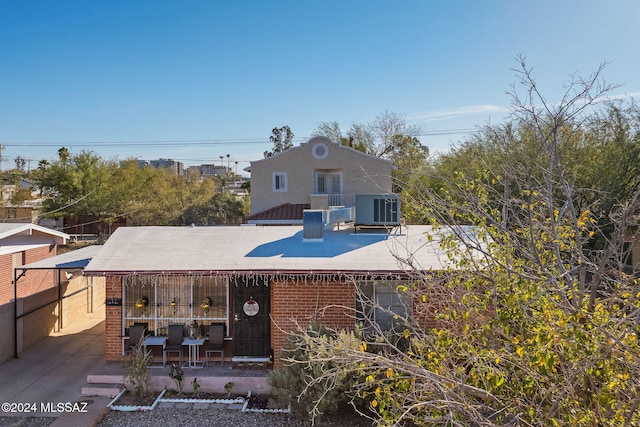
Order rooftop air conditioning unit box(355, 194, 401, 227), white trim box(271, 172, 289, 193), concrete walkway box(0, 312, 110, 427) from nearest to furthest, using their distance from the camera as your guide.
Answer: concrete walkway box(0, 312, 110, 427) → rooftop air conditioning unit box(355, 194, 401, 227) → white trim box(271, 172, 289, 193)

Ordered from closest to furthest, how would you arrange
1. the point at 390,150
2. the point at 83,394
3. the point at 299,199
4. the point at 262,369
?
the point at 83,394 → the point at 262,369 → the point at 299,199 → the point at 390,150

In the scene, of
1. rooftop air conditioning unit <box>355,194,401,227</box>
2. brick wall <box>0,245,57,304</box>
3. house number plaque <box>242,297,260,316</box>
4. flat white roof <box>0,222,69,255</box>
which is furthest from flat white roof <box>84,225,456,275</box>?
brick wall <box>0,245,57,304</box>

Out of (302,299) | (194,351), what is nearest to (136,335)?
(194,351)

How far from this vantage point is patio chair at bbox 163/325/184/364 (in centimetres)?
1015

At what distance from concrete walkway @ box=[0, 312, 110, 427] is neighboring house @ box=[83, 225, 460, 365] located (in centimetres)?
125

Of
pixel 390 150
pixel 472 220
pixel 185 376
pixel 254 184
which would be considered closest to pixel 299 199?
pixel 254 184

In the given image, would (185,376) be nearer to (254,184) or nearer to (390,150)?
(254,184)

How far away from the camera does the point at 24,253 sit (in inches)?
496

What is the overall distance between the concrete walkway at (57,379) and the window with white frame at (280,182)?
52.6 ft

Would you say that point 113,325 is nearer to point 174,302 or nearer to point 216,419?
point 174,302

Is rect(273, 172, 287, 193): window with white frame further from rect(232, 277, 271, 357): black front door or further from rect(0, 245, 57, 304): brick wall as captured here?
rect(232, 277, 271, 357): black front door

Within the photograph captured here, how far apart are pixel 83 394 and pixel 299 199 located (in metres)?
20.3

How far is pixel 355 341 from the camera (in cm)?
757

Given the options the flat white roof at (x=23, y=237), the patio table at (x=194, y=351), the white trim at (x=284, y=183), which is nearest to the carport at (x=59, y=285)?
the flat white roof at (x=23, y=237)
